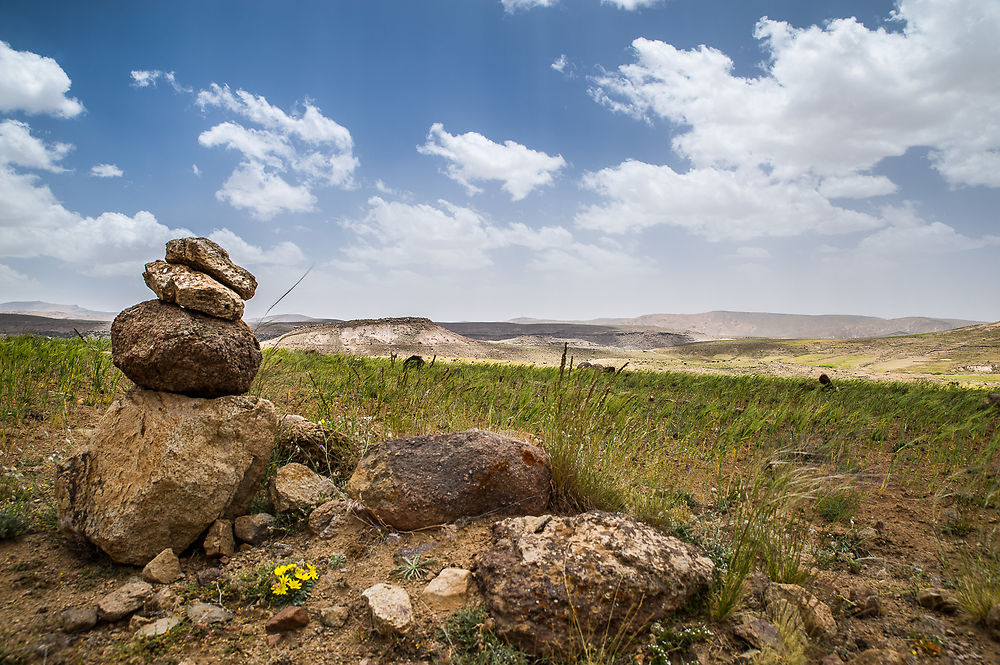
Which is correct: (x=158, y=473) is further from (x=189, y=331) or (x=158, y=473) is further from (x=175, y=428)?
(x=189, y=331)

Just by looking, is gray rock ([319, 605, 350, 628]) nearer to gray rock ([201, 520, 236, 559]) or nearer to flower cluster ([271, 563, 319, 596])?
flower cluster ([271, 563, 319, 596])

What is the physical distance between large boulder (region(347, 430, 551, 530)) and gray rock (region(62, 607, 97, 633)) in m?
1.53

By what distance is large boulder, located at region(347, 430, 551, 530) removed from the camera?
3.41 meters

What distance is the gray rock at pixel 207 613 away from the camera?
2643mm

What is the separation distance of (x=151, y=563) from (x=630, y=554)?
2.98m

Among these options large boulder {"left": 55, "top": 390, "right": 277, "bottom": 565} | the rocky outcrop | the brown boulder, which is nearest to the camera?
large boulder {"left": 55, "top": 390, "right": 277, "bottom": 565}

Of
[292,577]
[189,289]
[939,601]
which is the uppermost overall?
[189,289]

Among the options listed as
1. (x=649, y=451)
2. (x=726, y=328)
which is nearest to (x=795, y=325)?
(x=726, y=328)

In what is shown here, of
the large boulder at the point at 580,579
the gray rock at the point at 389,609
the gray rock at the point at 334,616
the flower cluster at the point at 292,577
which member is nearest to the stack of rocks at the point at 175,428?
the flower cluster at the point at 292,577

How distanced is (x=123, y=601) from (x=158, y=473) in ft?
2.59

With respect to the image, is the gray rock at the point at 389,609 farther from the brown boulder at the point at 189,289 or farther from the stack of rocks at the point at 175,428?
the brown boulder at the point at 189,289

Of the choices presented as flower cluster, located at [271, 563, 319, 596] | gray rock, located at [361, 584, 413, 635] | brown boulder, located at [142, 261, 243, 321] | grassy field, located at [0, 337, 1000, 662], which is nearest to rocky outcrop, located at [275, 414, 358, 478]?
grassy field, located at [0, 337, 1000, 662]

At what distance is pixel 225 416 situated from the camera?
363cm

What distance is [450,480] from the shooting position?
3.47 meters
